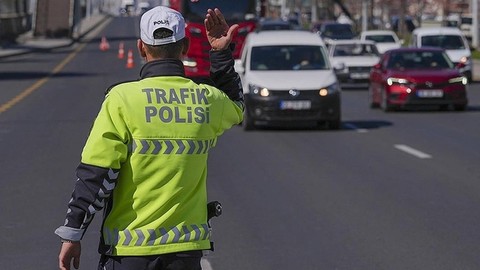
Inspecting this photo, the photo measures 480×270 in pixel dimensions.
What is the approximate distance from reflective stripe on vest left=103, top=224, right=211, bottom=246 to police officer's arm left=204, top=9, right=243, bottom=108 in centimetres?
77

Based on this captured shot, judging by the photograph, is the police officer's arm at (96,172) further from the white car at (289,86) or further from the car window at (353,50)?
the car window at (353,50)

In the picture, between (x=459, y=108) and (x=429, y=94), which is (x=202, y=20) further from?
(x=429, y=94)

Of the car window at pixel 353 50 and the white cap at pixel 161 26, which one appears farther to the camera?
the car window at pixel 353 50

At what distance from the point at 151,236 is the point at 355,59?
34.2 metres

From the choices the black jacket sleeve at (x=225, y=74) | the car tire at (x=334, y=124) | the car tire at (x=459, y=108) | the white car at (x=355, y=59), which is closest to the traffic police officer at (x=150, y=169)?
the black jacket sleeve at (x=225, y=74)

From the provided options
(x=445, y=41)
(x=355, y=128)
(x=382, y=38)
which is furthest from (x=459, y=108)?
(x=382, y=38)

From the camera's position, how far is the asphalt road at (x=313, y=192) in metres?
10.1

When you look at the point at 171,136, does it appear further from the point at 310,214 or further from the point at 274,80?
the point at 274,80

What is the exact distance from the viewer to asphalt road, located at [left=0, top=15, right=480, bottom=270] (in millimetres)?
10109

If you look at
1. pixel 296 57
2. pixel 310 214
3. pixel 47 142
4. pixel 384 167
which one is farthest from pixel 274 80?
pixel 310 214

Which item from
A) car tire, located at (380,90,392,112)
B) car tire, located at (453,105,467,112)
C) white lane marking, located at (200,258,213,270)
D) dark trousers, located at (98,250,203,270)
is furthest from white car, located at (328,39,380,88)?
dark trousers, located at (98,250,203,270)

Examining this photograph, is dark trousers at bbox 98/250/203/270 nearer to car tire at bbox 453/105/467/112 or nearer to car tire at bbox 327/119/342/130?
car tire at bbox 327/119/342/130

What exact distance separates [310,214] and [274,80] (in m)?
10.9

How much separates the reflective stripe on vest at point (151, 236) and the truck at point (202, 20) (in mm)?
31705
